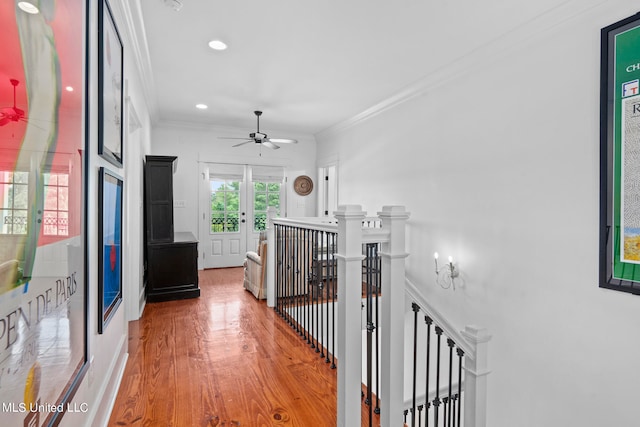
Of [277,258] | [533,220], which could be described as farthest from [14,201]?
[533,220]

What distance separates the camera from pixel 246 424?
1841 millimetres

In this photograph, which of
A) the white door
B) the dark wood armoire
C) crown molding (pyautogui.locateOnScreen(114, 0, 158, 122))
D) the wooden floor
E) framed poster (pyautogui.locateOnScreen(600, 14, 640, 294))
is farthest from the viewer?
the white door

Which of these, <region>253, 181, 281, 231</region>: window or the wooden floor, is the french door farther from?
the wooden floor

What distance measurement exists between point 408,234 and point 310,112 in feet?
9.07

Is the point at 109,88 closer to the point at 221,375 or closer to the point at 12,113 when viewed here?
the point at 12,113

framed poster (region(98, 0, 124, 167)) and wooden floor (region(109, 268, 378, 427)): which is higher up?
framed poster (region(98, 0, 124, 167))

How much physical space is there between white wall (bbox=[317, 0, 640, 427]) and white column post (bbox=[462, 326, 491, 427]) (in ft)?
4.95

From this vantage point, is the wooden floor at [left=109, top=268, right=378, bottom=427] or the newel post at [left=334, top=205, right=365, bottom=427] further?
the wooden floor at [left=109, top=268, right=378, bottom=427]

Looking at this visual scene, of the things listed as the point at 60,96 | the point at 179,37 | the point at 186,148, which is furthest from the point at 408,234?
the point at 186,148

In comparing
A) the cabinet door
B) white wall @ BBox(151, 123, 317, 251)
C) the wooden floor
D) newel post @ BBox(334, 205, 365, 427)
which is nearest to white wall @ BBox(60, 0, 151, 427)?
the wooden floor

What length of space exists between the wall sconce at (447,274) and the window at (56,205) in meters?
3.56

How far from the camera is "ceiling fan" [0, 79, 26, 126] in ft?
2.33

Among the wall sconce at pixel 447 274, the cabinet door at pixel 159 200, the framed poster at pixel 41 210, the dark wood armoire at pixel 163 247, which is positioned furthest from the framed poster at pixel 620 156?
the cabinet door at pixel 159 200

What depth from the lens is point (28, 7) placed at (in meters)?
0.83
